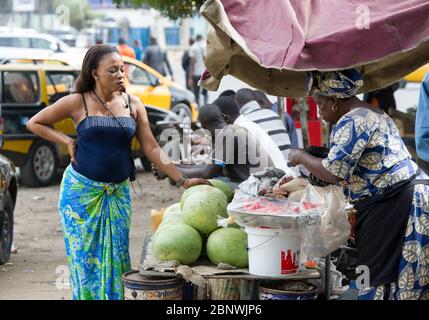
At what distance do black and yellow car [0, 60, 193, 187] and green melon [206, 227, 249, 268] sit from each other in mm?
7895

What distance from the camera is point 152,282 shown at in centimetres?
485

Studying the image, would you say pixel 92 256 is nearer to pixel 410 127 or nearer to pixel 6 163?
pixel 6 163

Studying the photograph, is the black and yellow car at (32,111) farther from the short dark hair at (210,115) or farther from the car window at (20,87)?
the short dark hair at (210,115)

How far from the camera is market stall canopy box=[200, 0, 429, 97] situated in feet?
15.1

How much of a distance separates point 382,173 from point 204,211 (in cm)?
109

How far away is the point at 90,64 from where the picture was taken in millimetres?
5719

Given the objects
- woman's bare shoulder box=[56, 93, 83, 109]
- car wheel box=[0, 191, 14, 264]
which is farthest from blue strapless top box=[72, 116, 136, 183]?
car wheel box=[0, 191, 14, 264]

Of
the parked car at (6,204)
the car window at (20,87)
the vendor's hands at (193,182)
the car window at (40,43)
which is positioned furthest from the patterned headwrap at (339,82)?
the car window at (40,43)

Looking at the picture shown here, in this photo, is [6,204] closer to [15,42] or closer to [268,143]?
[268,143]

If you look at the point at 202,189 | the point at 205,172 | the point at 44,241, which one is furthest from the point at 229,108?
the point at 44,241

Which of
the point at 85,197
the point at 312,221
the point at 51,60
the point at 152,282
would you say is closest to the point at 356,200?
the point at 312,221

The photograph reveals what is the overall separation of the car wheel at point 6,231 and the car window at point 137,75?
870cm

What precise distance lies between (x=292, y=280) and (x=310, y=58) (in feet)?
3.98

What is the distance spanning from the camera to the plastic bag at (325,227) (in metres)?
4.59
